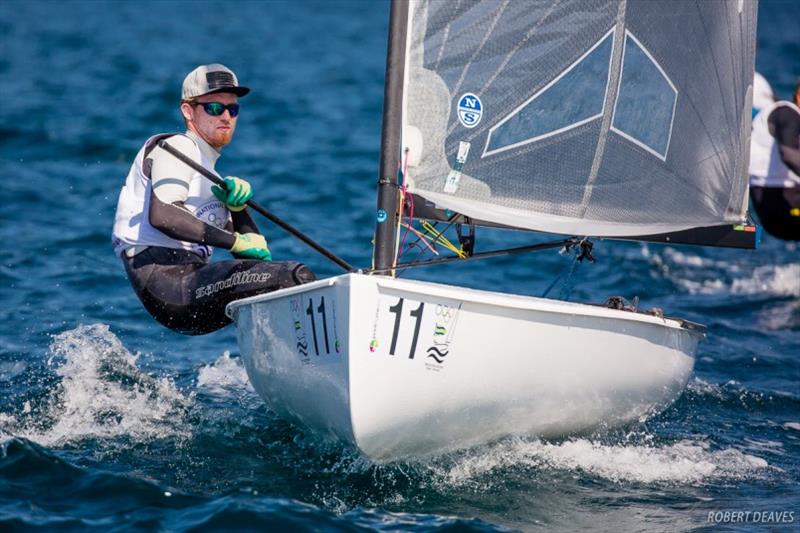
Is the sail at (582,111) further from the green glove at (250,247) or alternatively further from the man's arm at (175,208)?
the man's arm at (175,208)

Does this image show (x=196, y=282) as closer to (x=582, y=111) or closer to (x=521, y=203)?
(x=521, y=203)

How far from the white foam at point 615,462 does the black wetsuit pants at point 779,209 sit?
11.8 feet

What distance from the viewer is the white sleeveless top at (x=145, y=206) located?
5.23m

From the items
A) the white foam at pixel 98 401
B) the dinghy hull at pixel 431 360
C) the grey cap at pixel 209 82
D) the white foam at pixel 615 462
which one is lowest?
the white foam at pixel 615 462

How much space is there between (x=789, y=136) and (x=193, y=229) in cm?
494

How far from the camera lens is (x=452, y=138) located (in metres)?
5.00

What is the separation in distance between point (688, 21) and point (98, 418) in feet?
10.7

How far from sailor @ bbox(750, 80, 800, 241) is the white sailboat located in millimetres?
2701

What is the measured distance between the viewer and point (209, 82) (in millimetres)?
5188

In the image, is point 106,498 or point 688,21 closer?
point 106,498

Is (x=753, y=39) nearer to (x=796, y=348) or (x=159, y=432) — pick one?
(x=796, y=348)

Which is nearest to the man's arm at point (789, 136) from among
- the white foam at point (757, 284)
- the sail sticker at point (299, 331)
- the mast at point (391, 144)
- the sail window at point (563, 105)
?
the white foam at point (757, 284)

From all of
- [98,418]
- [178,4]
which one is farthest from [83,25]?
[98,418]

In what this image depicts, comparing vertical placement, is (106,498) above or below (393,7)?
below
